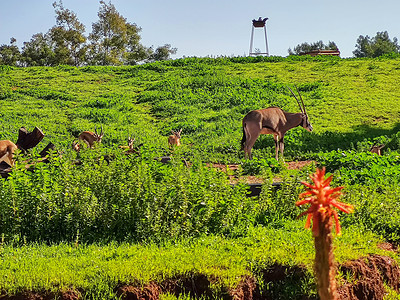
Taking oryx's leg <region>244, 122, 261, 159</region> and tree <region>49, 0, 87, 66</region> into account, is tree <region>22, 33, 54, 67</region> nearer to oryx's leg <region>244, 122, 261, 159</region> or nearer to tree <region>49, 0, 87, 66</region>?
tree <region>49, 0, 87, 66</region>

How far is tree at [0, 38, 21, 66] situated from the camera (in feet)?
198

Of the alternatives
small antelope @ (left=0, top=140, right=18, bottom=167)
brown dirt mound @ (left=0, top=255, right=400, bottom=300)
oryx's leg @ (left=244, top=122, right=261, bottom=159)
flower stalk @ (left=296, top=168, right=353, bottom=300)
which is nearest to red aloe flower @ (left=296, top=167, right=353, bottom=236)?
flower stalk @ (left=296, top=168, right=353, bottom=300)

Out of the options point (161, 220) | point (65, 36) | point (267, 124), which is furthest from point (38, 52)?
point (161, 220)

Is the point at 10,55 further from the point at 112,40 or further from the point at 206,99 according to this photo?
the point at 206,99

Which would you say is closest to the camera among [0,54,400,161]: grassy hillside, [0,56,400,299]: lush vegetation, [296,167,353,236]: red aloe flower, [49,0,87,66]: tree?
[296,167,353,236]: red aloe flower

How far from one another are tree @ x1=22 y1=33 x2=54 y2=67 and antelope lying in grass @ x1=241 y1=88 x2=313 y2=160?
147 feet

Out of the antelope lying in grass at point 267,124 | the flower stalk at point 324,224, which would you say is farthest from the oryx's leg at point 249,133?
the flower stalk at point 324,224

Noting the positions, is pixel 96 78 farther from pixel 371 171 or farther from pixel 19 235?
pixel 19 235

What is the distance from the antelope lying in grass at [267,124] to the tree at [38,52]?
4477 centimetres

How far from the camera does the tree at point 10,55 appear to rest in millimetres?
60250

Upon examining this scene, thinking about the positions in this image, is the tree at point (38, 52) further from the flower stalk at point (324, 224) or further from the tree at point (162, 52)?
the flower stalk at point (324, 224)

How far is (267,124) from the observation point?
1628 centimetres

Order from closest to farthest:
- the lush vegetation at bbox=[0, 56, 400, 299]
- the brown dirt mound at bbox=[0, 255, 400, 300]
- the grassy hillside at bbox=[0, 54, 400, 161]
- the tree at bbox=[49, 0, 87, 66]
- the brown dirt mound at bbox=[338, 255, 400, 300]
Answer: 1. the brown dirt mound at bbox=[0, 255, 400, 300]
2. the lush vegetation at bbox=[0, 56, 400, 299]
3. the brown dirt mound at bbox=[338, 255, 400, 300]
4. the grassy hillside at bbox=[0, 54, 400, 161]
5. the tree at bbox=[49, 0, 87, 66]

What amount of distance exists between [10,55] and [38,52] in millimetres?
4744
